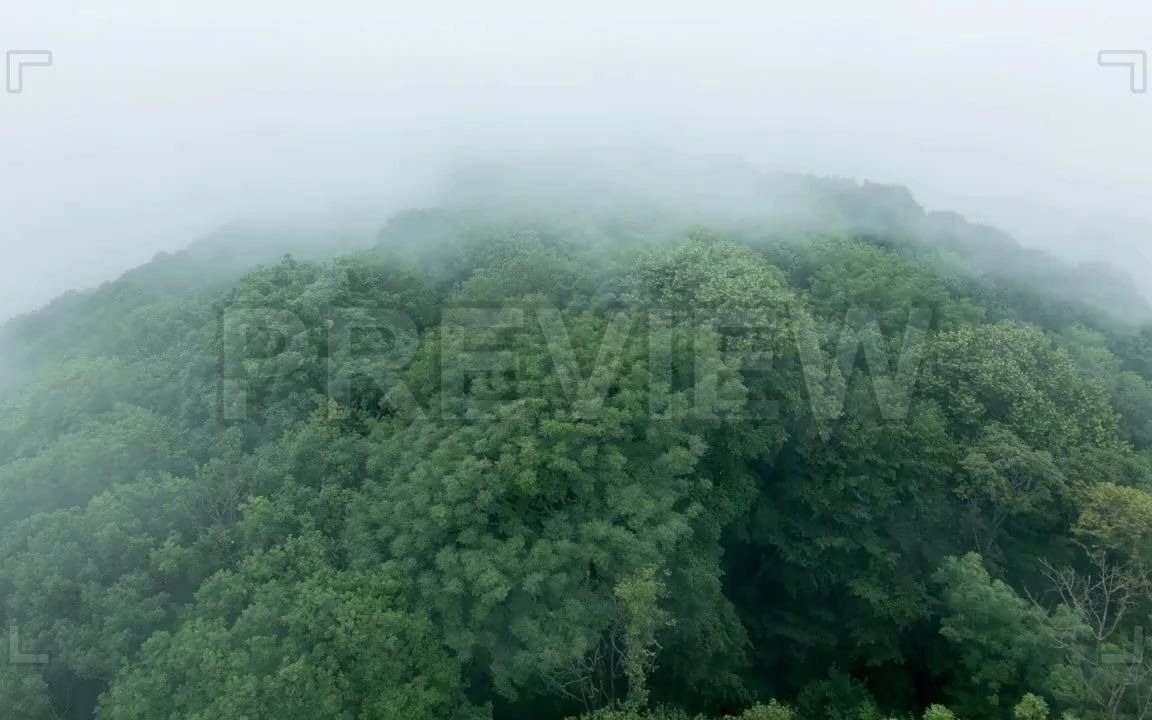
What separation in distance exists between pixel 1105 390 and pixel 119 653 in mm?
28736

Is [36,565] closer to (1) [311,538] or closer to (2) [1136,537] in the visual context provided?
(1) [311,538]

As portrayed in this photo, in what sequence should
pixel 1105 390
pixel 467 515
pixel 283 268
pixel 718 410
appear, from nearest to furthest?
pixel 467 515, pixel 718 410, pixel 1105 390, pixel 283 268

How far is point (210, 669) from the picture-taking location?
13758 millimetres

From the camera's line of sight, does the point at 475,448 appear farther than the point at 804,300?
No

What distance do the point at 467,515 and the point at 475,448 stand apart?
1611 millimetres

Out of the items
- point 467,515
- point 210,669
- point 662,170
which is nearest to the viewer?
point 210,669

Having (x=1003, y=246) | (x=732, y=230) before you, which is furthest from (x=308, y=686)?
(x=1003, y=246)

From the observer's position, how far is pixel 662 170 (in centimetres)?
6069

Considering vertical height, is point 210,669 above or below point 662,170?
below

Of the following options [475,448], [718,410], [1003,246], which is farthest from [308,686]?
[1003,246]

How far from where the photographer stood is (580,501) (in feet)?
56.7

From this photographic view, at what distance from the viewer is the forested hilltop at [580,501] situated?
602 inches

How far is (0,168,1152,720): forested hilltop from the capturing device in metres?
15.3

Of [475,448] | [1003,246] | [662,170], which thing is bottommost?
[475,448]
